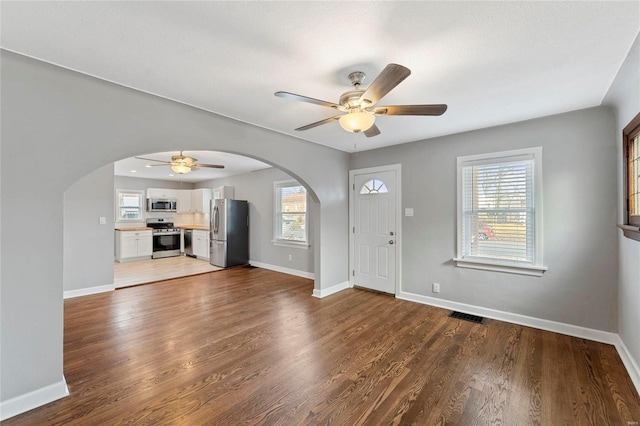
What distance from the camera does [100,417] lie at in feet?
6.00

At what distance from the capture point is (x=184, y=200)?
8906 mm

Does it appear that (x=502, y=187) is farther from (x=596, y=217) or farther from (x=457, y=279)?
(x=457, y=279)

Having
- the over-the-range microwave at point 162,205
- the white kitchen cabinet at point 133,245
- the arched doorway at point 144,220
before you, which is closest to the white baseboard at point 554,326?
the arched doorway at point 144,220

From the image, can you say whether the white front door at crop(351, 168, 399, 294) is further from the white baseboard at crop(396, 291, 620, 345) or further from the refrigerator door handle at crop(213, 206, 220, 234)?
the refrigerator door handle at crop(213, 206, 220, 234)

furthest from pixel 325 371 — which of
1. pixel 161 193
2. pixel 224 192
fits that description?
pixel 161 193

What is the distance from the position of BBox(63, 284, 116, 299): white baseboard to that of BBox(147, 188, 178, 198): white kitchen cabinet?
4290 millimetres

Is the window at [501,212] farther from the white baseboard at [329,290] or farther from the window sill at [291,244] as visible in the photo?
the window sill at [291,244]

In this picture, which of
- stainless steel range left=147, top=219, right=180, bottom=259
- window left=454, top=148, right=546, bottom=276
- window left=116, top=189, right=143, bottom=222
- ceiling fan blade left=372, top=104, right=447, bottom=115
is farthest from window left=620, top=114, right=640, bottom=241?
window left=116, top=189, right=143, bottom=222

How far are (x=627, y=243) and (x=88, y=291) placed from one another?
6952 millimetres

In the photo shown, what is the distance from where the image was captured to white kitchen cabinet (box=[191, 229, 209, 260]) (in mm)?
7664

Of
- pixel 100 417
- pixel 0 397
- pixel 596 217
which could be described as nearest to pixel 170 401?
pixel 100 417

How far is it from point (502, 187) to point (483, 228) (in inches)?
22.4

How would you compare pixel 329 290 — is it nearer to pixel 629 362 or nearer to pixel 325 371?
pixel 325 371

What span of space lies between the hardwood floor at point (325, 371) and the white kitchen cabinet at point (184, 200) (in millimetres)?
5240
